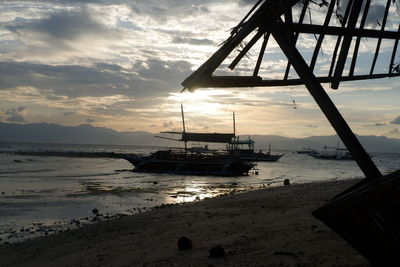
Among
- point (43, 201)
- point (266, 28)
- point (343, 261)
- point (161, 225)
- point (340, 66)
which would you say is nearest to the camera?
point (266, 28)

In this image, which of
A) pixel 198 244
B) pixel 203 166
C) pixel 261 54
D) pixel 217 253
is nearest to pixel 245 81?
pixel 261 54

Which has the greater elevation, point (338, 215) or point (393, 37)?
point (393, 37)

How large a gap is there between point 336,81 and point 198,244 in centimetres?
456

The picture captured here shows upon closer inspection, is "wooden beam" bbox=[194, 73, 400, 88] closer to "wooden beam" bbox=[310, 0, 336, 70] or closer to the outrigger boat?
"wooden beam" bbox=[310, 0, 336, 70]

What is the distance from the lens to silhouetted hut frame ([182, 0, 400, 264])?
9.36ft

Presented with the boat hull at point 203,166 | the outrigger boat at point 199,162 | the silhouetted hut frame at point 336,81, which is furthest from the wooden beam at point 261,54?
the boat hull at point 203,166

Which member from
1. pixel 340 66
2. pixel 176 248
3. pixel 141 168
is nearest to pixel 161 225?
pixel 176 248

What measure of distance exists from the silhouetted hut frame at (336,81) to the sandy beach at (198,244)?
96.5 inches

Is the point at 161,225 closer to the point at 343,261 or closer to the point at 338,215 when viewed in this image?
the point at 343,261

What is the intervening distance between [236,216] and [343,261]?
5.76 metres

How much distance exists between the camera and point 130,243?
28.3ft

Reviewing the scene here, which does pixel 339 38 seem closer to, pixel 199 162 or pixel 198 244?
pixel 198 244

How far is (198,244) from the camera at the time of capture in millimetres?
7410

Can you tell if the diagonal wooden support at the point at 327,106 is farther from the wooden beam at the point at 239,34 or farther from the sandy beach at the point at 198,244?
the sandy beach at the point at 198,244
